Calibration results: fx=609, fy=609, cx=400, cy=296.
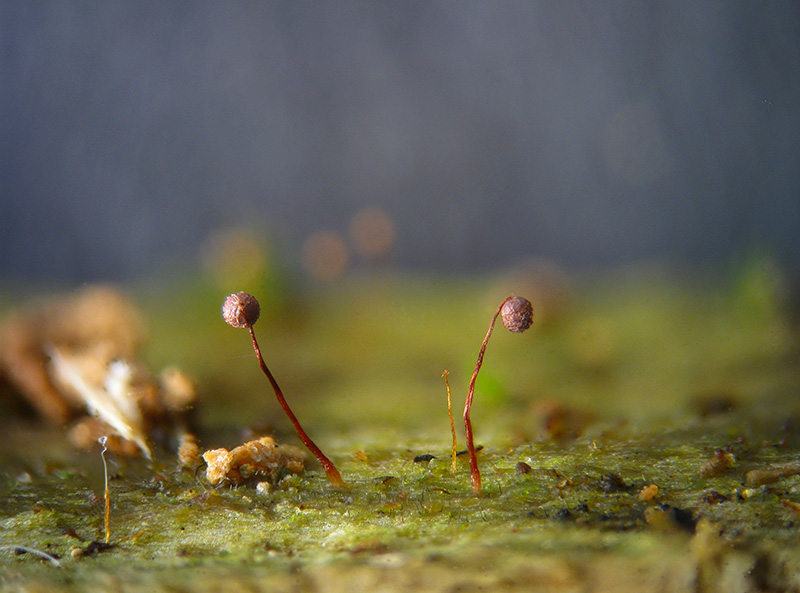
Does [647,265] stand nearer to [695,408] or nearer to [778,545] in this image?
[695,408]

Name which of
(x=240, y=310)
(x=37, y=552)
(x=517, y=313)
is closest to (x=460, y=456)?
(x=517, y=313)

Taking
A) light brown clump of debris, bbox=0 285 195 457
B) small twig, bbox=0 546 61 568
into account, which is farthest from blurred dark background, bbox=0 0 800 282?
small twig, bbox=0 546 61 568

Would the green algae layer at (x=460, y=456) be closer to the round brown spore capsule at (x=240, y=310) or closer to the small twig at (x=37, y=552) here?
the small twig at (x=37, y=552)

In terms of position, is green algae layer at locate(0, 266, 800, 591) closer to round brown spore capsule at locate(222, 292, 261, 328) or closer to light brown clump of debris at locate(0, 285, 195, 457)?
light brown clump of debris at locate(0, 285, 195, 457)

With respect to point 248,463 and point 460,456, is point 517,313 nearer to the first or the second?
point 460,456

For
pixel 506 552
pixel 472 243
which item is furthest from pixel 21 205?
pixel 506 552

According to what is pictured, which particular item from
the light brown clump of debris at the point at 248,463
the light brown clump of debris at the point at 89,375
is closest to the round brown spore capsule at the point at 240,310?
the light brown clump of debris at the point at 248,463
